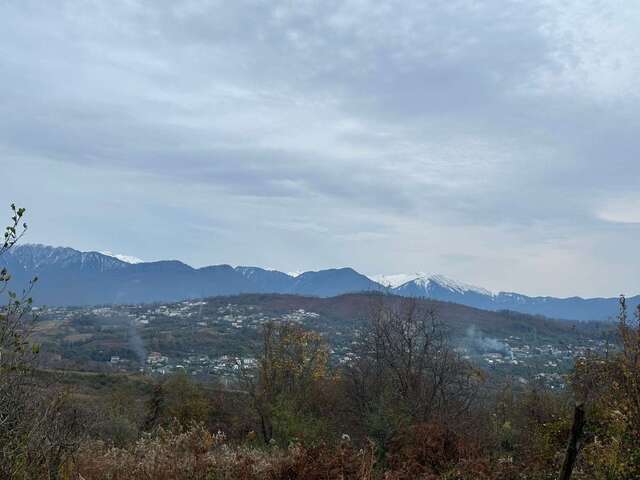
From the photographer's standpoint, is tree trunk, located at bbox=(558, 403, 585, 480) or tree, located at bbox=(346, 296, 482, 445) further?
tree, located at bbox=(346, 296, 482, 445)

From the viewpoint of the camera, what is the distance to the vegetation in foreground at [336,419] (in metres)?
6.19

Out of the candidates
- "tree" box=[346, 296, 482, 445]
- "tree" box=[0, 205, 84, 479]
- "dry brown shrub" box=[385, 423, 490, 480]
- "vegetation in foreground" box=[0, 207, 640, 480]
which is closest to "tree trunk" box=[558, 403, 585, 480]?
"vegetation in foreground" box=[0, 207, 640, 480]

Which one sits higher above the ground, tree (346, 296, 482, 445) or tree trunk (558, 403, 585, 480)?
tree trunk (558, 403, 585, 480)

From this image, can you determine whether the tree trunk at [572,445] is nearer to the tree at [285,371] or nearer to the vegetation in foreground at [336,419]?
the vegetation in foreground at [336,419]

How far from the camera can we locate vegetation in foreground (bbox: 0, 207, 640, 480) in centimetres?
619

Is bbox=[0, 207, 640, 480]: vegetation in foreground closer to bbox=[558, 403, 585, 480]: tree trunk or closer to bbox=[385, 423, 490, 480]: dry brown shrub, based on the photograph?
bbox=[385, 423, 490, 480]: dry brown shrub

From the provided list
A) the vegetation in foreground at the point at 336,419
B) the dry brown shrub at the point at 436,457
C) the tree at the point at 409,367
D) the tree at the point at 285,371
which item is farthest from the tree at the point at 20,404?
the tree at the point at 285,371

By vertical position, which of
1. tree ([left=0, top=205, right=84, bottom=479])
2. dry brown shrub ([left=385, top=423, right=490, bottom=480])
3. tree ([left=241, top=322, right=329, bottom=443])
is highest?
tree ([left=0, top=205, right=84, bottom=479])

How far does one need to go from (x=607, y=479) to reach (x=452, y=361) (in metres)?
13.6

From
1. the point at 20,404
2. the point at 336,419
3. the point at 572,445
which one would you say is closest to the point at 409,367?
the point at 336,419

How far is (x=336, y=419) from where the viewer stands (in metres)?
21.0

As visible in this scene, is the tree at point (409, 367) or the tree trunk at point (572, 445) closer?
the tree trunk at point (572, 445)

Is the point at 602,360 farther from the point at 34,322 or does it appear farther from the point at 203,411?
the point at 203,411

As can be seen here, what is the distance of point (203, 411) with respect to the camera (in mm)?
29484
